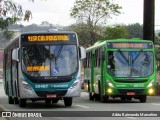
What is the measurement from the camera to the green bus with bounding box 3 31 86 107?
25.4 metres

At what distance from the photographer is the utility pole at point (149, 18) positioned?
42.0 meters

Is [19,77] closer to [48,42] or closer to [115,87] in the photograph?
[48,42]

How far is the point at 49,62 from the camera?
25.5 metres

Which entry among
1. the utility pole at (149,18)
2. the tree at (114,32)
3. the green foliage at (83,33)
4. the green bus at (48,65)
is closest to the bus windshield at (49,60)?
the green bus at (48,65)

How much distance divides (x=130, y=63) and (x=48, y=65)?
6.40m

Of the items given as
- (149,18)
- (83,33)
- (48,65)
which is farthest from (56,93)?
(83,33)

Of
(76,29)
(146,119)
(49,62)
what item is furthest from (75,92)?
(76,29)

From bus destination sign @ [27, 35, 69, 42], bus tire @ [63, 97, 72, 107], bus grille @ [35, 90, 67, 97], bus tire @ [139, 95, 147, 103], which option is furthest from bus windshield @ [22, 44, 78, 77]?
bus tire @ [139, 95, 147, 103]

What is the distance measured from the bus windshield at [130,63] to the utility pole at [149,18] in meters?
11.4

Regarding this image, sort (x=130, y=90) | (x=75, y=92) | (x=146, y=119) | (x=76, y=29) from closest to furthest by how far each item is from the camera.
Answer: (x=146, y=119) < (x=75, y=92) < (x=130, y=90) < (x=76, y=29)

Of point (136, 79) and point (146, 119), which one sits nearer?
point (146, 119)

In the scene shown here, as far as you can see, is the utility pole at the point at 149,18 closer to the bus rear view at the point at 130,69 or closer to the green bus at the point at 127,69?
the green bus at the point at 127,69

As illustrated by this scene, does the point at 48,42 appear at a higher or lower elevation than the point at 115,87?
higher

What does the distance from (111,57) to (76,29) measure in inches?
1550
